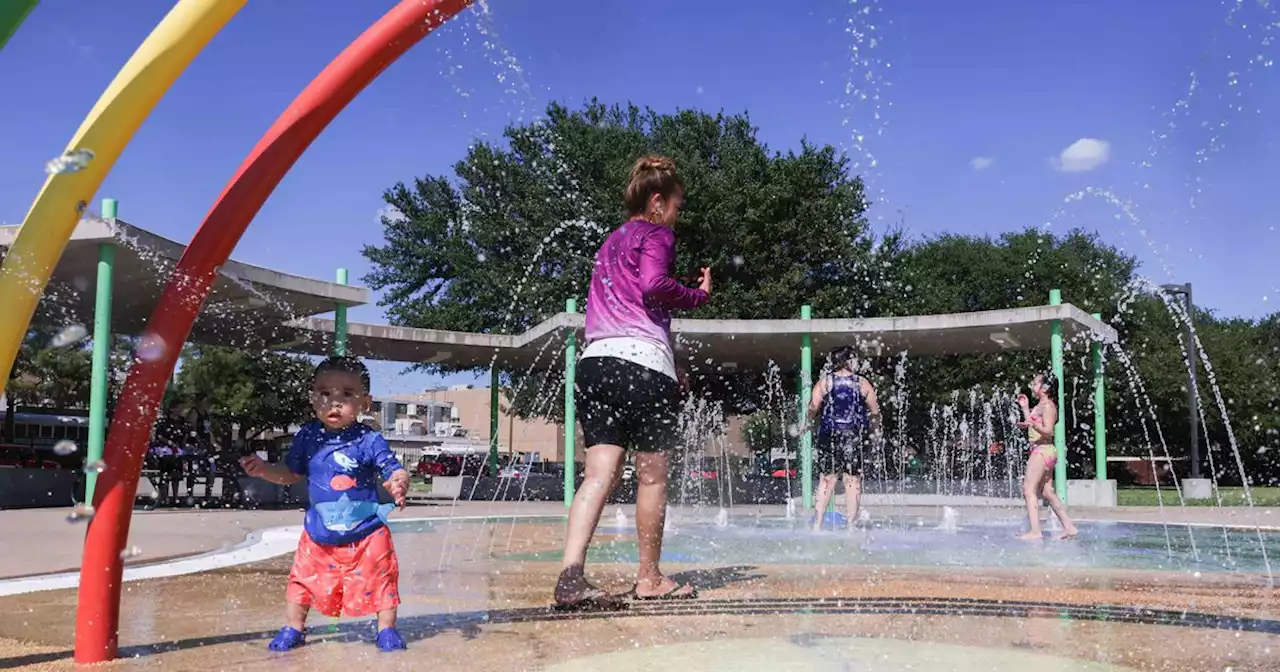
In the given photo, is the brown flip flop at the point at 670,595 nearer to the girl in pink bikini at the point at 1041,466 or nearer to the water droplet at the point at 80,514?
the water droplet at the point at 80,514

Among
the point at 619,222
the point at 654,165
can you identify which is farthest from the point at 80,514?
the point at 619,222

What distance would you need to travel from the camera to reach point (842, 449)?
8305 millimetres

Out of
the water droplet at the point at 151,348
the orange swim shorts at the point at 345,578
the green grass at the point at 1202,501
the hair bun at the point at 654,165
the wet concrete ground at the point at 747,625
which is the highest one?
the hair bun at the point at 654,165

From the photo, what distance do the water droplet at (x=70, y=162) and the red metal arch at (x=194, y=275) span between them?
1.24 feet

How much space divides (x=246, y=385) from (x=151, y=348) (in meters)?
40.1

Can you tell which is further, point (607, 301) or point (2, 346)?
point (607, 301)

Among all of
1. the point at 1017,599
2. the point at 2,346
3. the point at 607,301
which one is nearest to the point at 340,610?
the point at 2,346

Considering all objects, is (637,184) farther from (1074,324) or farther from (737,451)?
(737,451)

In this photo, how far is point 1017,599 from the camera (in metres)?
4.48

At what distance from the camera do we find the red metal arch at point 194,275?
10.2ft

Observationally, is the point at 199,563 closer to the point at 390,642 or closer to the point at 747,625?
the point at 390,642

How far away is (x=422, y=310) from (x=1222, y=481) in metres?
35.5

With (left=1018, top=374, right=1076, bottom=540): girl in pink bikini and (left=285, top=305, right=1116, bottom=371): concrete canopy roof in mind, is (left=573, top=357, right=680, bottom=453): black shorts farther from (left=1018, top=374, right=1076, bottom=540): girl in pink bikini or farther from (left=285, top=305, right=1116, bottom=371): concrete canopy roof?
(left=285, top=305, right=1116, bottom=371): concrete canopy roof

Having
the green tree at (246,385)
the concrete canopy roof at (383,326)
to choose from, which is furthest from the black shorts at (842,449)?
the green tree at (246,385)
